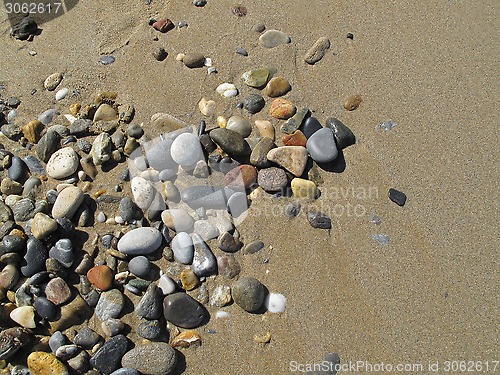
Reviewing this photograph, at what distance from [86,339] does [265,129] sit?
58.1 inches

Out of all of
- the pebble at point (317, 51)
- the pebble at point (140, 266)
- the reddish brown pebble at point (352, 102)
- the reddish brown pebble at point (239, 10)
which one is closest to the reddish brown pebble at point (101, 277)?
the pebble at point (140, 266)

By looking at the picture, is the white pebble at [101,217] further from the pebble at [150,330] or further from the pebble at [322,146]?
the pebble at [322,146]

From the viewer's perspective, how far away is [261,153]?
270 centimetres

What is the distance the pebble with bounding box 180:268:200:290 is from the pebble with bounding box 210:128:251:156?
713 mm

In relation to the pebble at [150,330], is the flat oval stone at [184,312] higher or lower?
higher

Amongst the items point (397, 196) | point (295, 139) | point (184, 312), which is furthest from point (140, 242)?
point (397, 196)

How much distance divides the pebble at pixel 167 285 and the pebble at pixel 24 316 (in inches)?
25.1

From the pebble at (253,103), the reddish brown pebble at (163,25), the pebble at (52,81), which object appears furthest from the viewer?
the reddish brown pebble at (163,25)

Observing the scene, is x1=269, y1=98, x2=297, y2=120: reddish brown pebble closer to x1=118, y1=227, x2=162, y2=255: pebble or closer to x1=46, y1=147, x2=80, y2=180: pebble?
x1=118, y1=227, x2=162, y2=255: pebble

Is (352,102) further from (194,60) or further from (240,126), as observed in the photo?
(194,60)

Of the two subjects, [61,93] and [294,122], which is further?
[61,93]

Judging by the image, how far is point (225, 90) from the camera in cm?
297

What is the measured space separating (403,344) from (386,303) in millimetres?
197

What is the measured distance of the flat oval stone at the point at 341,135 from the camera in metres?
2.68
